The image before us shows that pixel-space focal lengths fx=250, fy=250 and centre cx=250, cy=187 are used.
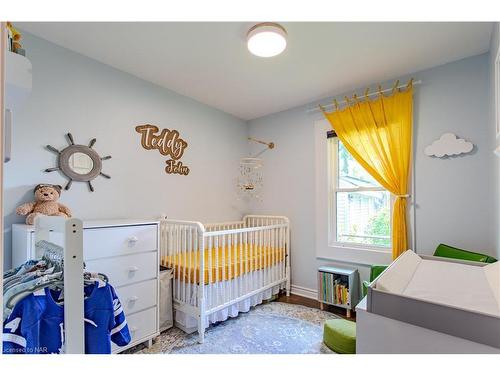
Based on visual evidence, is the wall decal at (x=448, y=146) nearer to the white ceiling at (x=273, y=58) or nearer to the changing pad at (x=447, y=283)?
the white ceiling at (x=273, y=58)

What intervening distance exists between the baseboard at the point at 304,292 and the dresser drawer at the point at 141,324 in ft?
5.54

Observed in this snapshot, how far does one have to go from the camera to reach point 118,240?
1777 mm

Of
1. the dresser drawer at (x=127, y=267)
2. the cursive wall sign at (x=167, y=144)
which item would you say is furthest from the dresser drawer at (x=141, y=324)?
the cursive wall sign at (x=167, y=144)

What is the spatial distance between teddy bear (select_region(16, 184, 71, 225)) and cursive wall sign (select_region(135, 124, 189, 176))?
34.2 inches

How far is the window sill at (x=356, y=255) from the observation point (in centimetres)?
245

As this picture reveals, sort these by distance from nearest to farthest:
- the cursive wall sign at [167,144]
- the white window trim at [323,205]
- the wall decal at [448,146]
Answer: the wall decal at [448,146]
the cursive wall sign at [167,144]
the white window trim at [323,205]

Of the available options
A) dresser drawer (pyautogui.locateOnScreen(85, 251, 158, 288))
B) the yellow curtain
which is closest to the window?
the yellow curtain

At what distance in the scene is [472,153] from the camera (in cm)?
202

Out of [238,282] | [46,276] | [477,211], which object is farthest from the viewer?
[238,282]

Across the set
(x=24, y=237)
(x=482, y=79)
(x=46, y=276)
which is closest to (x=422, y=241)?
(x=482, y=79)

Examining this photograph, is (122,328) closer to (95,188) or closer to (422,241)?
(95,188)

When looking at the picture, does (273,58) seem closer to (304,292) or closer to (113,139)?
(113,139)

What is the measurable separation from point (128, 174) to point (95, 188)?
0.30m

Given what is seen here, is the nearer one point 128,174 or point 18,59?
point 18,59
